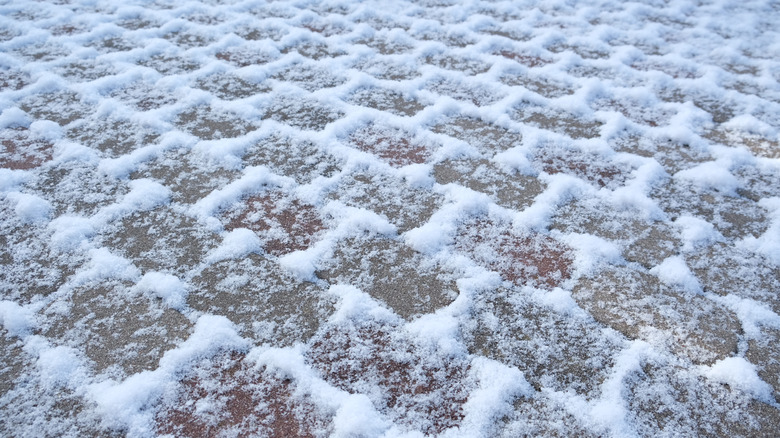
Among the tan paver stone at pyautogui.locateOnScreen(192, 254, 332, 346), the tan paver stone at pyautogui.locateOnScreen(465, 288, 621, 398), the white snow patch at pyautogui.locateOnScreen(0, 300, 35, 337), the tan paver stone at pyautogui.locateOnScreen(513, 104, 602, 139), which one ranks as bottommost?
the white snow patch at pyautogui.locateOnScreen(0, 300, 35, 337)

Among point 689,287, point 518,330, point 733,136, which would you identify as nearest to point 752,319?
point 689,287

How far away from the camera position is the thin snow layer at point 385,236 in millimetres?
1062

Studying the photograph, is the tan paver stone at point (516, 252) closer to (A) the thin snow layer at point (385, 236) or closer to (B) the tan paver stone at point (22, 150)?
(A) the thin snow layer at point (385, 236)

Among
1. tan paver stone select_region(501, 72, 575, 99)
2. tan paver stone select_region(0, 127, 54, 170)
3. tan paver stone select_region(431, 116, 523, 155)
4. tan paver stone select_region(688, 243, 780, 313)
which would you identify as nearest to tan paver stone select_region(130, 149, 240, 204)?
tan paver stone select_region(0, 127, 54, 170)

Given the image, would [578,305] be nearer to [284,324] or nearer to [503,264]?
[503,264]

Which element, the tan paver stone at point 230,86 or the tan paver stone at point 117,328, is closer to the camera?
the tan paver stone at point 117,328

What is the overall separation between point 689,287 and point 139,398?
50.5 inches

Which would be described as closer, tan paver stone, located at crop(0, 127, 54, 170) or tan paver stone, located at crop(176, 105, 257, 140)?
tan paver stone, located at crop(0, 127, 54, 170)

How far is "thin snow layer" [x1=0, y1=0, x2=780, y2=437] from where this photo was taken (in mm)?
1062

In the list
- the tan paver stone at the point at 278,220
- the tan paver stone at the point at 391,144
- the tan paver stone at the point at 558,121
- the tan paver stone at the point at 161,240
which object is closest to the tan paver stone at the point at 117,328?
the tan paver stone at the point at 161,240

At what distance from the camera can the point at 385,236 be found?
144 centimetres

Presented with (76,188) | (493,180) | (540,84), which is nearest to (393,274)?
(493,180)

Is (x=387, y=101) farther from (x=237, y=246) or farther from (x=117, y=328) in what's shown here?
(x=117, y=328)

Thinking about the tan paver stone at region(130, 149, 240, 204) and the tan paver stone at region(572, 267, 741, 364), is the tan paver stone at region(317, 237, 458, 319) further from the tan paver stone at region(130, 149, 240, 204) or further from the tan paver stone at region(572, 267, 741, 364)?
the tan paver stone at region(130, 149, 240, 204)
